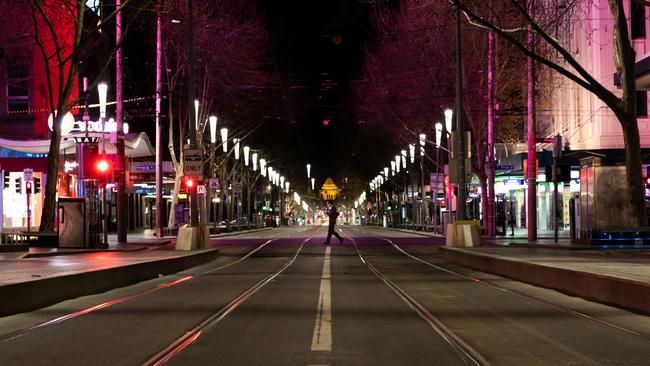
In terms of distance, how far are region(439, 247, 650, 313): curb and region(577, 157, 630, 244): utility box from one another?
8.03 metres

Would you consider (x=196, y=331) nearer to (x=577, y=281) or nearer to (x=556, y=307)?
(x=556, y=307)

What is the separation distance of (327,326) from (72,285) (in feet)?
22.0

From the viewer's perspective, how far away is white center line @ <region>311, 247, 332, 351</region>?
9.97 meters

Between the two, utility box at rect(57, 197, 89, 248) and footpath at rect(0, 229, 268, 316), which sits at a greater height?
utility box at rect(57, 197, 89, 248)

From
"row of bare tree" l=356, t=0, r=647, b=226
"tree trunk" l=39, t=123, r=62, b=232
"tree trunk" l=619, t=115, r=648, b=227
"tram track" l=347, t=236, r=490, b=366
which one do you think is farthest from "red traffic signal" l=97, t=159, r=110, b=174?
"tree trunk" l=619, t=115, r=648, b=227

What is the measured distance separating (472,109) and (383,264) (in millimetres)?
25782

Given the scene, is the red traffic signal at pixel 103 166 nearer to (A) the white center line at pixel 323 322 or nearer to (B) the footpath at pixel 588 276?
(B) the footpath at pixel 588 276

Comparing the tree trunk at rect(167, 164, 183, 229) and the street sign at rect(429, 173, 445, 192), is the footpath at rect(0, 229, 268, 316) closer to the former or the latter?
the tree trunk at rect(167, 164, 183, 229)

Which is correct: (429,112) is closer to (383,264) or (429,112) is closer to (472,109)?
(472,109)

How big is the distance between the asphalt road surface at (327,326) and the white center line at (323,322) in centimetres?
3

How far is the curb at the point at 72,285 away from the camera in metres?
13.6

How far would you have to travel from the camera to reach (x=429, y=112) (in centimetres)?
5625

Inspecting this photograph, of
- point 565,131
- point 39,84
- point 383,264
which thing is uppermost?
point 39,84

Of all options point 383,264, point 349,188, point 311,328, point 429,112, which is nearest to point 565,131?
point 429,112
